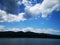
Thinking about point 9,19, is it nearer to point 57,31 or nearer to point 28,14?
point 28,14

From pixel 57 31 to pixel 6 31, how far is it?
1.07 metres

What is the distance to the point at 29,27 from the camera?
131 inches

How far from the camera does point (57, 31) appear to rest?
3.27 metres

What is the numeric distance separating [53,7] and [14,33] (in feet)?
3.26

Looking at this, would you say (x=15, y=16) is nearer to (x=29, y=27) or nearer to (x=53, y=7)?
(x=29, y=27)

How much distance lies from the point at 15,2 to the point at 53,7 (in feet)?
2.67

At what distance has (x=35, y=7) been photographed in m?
3.32

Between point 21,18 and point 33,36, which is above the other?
point 21,18

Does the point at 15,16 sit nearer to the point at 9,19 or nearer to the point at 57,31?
the point at 9,19

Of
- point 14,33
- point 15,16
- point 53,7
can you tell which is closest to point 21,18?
point 15,16

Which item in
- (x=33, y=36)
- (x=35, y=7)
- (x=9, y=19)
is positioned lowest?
(x=33, y=36)

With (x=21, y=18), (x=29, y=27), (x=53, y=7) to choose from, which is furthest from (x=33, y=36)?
(x=53, y=7)

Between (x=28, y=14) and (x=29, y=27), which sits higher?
(x=28, y=14)

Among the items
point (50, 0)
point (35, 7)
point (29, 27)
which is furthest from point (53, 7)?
point (29, 27)
